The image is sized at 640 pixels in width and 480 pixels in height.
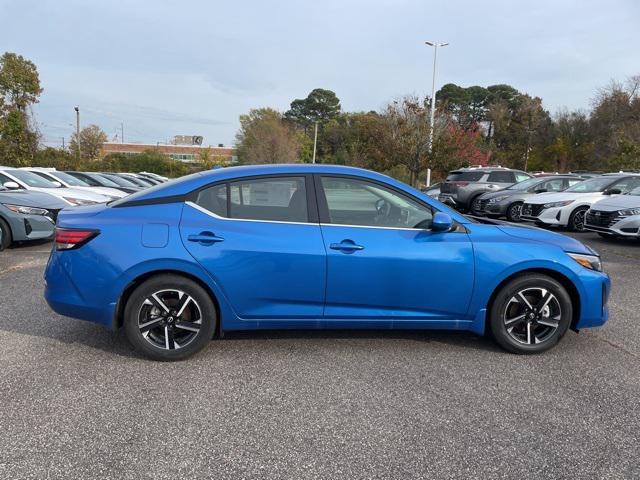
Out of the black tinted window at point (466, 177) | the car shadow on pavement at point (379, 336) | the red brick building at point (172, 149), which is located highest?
the red brick building at point (172, 149)

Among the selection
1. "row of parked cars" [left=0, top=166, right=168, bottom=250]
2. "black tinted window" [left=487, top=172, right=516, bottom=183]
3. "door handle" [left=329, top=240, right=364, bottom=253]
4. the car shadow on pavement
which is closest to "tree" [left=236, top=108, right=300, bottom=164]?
"black tinted window" [left=487, top=172, right=516, bottom=183]

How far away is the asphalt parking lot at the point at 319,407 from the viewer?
2.48 metres

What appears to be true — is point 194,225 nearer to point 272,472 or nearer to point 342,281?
point 342,281

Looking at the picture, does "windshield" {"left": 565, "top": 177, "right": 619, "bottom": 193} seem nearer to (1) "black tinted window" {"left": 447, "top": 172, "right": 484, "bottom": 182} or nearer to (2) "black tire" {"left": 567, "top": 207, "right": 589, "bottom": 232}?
(2) "black tire" {"left": 567, "top": 207, "right": 589, "bottom": 232}

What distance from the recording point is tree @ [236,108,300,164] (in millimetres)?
46594

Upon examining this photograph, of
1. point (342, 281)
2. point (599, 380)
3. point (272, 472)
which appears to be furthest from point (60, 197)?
point (599, 380)

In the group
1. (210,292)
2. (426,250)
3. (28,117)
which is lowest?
(210,292)

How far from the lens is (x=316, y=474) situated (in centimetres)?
239

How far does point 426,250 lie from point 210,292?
169 cm

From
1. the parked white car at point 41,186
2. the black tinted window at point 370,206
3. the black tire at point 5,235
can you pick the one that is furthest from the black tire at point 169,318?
the parked white car at point 41,186

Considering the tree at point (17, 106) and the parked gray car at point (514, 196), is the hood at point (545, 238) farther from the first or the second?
the tree at point (17, 106)

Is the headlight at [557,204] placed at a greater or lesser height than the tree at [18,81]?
lesser

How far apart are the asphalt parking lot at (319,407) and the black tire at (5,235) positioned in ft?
14.3

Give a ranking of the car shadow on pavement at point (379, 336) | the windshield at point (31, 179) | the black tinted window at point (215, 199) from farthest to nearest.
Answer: the windshield at point (31, 179) < the car shadow on pavement at point (379, 336) < the black tinted window at point (215, 199)
